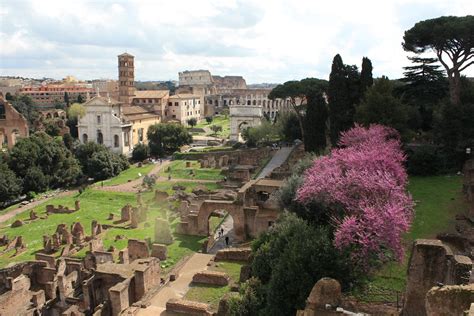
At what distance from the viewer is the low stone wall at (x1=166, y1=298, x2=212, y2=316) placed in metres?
14.6

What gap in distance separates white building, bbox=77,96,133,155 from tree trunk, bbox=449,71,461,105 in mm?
44554

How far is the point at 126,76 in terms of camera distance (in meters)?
75.9

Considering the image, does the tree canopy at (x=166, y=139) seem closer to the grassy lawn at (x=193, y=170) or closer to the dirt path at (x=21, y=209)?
the grassy lawn at (x=193, y=170)

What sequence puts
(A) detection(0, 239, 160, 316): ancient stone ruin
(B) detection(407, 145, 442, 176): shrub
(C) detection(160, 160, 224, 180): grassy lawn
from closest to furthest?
1. (A) detection(0, 239, 160, 316): ancient stone ruin
2. (B) detection(407, 145, 442, 176): shrub
3. (C) detection(160, 160, 224, 180): grassy lawn

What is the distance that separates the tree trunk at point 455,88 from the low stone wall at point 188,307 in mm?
20408

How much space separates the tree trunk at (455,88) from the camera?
26766 mm

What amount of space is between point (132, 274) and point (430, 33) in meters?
24.7

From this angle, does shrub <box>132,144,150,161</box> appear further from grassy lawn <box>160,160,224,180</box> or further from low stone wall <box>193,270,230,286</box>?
low stone wall <box>193,270,230,286</box>

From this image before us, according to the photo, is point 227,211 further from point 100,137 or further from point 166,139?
point 100,137

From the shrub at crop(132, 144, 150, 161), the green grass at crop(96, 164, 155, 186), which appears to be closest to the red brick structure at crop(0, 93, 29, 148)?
the shrub at crop(132, 144, 150, 161)

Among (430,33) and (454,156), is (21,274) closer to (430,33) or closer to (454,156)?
(454,156)

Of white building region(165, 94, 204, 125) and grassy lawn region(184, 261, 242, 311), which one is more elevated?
white building region(165, 94, 204, 125)

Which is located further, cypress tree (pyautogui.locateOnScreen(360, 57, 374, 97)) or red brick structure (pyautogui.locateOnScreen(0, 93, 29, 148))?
red brick structure (pyautogui.locateOnScreen(0, 93, 29, 148))

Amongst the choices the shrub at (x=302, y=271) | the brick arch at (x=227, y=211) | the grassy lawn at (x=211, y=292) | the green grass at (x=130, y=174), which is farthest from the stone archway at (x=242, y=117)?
the shrub at (x=302, y=271)
